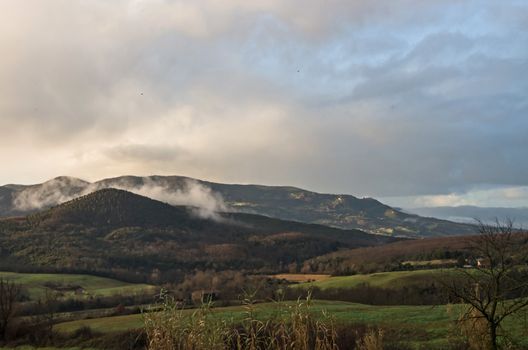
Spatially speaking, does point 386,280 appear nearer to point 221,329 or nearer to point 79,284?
point 221,329

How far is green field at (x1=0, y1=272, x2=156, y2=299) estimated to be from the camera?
473 ft

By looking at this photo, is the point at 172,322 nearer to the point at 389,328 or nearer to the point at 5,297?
the point at 389,328

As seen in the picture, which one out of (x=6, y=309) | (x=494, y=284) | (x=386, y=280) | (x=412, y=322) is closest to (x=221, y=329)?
(x=494, y=284)

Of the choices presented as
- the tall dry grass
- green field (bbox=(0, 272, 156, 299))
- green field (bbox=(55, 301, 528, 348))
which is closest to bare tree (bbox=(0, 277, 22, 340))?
green field (bbox=(55, 301, 528, 348))

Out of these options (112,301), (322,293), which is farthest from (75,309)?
(322,293)

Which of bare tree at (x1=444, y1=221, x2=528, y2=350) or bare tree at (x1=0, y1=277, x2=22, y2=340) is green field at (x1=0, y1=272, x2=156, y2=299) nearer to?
bare tree at (x1=0, y1=277, x2=22, y2=340)

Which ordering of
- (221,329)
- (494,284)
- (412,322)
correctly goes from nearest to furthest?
1. (221,329)
2. (494,284)
3. (412,322)

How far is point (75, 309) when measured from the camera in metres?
121

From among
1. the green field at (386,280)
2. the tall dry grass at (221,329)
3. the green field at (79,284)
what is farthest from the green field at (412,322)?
the green field at (79,284)

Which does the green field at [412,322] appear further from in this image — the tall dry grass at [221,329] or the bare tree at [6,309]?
the tall dry grass at [221,329]

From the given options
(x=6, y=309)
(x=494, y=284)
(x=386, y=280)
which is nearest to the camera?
(x=494, y=284)

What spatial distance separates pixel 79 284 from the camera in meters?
170

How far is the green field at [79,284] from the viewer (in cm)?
14425

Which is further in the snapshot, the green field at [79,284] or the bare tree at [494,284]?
the green field at [79,284]
